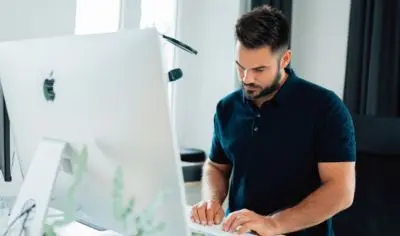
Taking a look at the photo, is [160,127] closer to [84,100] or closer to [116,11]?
[84,100]

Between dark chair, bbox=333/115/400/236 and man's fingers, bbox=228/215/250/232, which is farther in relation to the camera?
dark chair, bbox=333/115/400/236

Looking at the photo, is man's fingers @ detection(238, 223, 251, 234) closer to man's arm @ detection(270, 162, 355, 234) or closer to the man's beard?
man's arm @ detection(270, 162, 355, 234)

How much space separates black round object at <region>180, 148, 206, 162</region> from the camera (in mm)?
2631

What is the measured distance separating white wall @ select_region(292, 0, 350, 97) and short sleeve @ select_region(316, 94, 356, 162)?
93 centimetres

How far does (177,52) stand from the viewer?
9.31 feet


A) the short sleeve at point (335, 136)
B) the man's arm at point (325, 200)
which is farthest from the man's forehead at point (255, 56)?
the man's arm at point (325, 200)

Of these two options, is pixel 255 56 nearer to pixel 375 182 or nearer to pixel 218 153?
pixel 218 153

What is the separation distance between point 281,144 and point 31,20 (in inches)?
44.8

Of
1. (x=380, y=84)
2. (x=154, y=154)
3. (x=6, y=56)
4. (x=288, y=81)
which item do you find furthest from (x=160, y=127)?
(x=380, y=84)

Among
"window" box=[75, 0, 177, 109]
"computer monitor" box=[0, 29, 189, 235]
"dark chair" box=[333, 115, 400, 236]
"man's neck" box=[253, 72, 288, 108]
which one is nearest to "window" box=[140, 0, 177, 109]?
"window" box=[75, 0, 177, 109]

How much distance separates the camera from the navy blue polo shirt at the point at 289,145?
151cm

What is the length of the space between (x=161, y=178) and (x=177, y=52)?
2.03 m

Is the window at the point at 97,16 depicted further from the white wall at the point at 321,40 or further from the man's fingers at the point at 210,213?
the man's fingers at the point at 210,213

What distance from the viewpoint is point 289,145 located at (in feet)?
5.11
